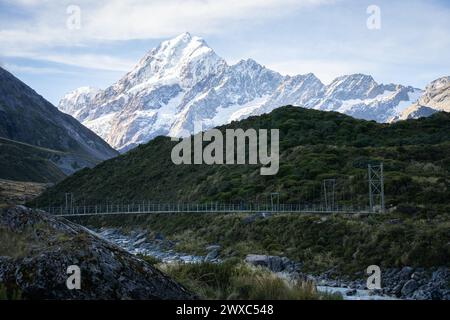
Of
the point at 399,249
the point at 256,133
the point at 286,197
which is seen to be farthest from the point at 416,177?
the point at 256,133

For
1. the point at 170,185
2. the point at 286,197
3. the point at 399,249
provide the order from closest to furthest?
the point at 399,249 < the point at 286,197 < the point at 170,185

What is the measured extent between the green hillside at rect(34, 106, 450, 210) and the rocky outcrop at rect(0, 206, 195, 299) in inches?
1613

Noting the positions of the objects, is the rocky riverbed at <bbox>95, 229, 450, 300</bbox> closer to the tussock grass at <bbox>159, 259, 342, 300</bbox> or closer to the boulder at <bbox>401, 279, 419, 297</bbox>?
the boulder at <bbox>401, 279, 419, 297</bbox>

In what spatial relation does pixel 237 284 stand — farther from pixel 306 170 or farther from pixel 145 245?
pixel 306 170

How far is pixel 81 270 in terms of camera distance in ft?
23.5

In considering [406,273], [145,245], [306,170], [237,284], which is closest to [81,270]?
[237,284]

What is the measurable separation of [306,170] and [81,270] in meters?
61.2

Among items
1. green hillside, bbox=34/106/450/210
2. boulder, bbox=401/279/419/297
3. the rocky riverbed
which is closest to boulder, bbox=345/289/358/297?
the rocky riverbed

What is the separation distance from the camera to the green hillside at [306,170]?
56062 mm

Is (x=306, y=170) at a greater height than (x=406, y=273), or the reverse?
(x=306, y=170)

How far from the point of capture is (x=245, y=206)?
6406 centimetres

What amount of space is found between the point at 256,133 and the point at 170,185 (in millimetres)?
18849
